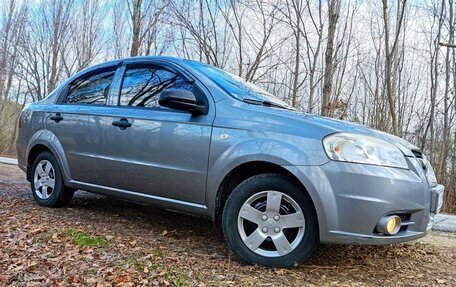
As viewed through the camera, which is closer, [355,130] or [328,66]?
[355,130]

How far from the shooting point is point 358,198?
2537 millimetres

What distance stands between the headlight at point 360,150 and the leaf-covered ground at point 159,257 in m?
0.80

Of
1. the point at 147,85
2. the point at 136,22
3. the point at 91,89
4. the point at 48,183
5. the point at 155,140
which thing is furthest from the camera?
the point at 136,22

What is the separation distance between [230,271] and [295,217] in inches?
22.5

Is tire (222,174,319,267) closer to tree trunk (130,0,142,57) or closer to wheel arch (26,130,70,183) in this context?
wheel arch (26,130,70,183)

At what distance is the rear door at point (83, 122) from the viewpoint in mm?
3848

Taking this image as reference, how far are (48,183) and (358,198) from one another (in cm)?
332

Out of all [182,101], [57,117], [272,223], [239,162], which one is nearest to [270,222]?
[272,223]

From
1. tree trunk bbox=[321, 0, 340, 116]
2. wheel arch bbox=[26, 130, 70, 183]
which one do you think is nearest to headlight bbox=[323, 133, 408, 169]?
wheel arch bbox=[26, 130, 70, 183]

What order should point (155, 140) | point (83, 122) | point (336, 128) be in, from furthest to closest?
point (83, 122) < point (155, 140) < point (336, 128)

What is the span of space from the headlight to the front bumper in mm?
47

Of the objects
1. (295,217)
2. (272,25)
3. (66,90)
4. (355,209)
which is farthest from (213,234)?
(272,25)

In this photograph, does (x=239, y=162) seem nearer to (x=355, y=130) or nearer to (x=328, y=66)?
(x=355, y=130)

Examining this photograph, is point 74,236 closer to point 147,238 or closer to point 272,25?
point 147,238
